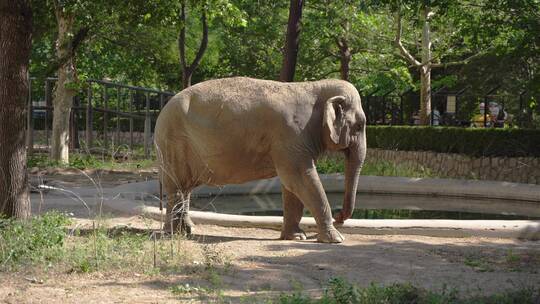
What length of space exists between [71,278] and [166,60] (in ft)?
58.7

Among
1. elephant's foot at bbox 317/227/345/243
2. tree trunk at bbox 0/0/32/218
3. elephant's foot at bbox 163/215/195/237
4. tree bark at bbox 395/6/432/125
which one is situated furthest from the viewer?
tree bark at bbox 395/6/432/125

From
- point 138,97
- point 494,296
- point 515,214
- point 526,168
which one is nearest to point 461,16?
point 526,168

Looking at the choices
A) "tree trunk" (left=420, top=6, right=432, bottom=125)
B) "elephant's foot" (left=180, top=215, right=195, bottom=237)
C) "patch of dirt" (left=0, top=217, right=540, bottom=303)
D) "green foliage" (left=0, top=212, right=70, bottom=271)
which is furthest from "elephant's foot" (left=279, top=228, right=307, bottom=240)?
"tree trunk" (left=420, top=6, right=432, bottom=125)

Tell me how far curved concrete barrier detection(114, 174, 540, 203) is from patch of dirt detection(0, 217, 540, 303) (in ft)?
20.7

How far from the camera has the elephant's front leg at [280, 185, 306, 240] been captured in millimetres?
10633

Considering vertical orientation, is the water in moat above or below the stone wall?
below

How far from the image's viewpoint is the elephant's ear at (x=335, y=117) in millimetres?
9945

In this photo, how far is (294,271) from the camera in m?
8.13

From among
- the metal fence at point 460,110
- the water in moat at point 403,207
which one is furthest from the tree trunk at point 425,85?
the water in moat at point 403,207

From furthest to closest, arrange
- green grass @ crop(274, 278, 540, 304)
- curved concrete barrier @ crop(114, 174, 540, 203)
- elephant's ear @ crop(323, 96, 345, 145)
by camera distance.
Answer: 1. curved concrete barrier @ crop(114, 174, 540, 203)
2. elephant's ear @ crop(323, 96, 345, 145)
3. green grass @ crop(274, 278, 540, 304)

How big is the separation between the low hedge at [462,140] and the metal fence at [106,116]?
6698mm

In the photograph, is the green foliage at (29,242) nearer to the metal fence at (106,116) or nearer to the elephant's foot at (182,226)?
the elephant's foot at (182,226)

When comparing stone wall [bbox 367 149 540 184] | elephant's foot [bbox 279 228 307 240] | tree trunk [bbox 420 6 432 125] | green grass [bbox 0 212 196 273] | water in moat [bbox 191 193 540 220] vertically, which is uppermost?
tree trunk [bbox 420 6 432 125]

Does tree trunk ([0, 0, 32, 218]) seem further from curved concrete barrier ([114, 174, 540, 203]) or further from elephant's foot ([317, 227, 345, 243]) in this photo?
curved concrete barrier ([114, 174, 540, 203])
